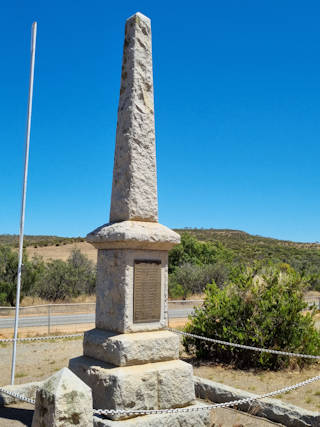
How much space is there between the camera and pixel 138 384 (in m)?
4.97

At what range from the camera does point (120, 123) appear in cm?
594

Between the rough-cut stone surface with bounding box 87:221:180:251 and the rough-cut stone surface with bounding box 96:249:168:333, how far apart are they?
94 mm

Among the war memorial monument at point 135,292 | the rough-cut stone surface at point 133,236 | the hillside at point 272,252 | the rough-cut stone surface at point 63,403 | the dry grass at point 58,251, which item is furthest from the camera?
the dry grass at point 58,251

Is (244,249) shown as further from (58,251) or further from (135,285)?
(135,285)

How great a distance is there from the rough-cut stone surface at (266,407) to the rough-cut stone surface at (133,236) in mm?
2286

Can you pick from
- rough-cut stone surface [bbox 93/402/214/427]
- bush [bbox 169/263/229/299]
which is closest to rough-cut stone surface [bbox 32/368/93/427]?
rough-cut stone surface [bbox 93/402/214/427]

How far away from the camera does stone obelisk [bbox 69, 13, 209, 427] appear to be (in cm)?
506

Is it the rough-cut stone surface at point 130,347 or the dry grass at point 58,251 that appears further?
the dry grass at point 58,251

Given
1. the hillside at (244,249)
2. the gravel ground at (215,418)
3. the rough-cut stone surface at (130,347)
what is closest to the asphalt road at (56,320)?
the gravel ground at (215,418)

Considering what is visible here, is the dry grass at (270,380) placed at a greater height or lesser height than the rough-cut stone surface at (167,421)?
lesser

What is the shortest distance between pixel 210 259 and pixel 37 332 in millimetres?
20409

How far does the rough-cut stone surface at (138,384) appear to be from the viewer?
4.87 meters

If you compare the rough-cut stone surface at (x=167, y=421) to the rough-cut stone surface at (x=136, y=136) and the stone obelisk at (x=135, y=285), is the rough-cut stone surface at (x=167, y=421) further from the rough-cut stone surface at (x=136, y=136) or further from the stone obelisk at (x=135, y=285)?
the rough-cut stone surface at (x=136, y=136)

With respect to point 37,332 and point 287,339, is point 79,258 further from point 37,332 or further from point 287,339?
point 287,339
